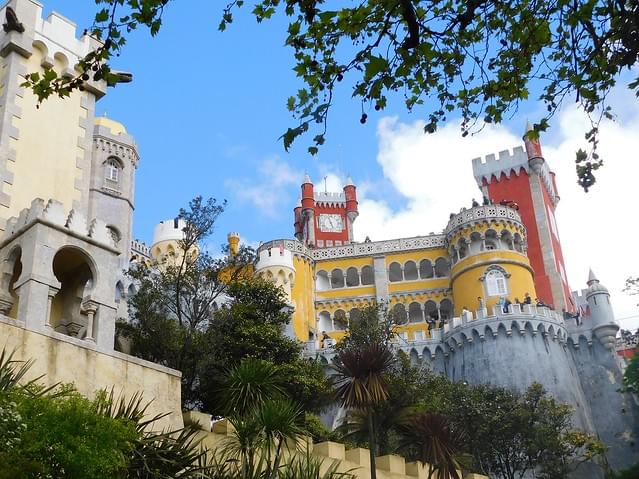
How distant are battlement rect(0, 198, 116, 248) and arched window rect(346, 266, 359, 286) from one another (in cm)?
4697

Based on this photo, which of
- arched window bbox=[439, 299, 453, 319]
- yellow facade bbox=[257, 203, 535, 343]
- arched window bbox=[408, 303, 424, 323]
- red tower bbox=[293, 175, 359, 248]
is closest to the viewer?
yellow facade bbox=[257, 203, 535, 343]

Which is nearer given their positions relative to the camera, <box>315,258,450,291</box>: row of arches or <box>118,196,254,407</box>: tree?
<box>118,196,254,407</box>: tree

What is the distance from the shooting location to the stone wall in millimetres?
15047

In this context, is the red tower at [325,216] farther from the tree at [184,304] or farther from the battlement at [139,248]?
the tree at [184,304]

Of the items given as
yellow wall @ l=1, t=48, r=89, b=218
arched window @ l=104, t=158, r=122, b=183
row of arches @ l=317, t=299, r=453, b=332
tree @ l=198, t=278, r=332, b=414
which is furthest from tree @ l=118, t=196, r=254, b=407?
row of arches @ l=317, t=299, r=453, b=332

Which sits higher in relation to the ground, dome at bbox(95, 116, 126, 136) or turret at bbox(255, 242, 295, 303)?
dome at bbox(95, 116, 126, 136)

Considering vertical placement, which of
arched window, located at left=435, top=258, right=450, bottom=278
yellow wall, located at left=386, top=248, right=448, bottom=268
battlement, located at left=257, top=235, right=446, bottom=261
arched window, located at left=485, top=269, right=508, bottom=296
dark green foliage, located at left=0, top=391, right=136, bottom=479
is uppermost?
battlement, located at left=257, top=235, right=446, bottom=261

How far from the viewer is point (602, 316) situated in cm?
5088

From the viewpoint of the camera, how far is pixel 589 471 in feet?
140

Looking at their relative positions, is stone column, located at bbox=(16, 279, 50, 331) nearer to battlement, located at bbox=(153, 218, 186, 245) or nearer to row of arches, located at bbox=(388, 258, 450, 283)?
battlement, located at bbox=(153, 218, 186, 245)

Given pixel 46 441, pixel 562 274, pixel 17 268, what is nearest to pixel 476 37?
pixel 46 441

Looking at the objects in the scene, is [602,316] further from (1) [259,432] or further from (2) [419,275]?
(1) [259,432]

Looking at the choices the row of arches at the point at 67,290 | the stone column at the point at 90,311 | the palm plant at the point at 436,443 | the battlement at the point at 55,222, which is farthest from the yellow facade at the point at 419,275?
the stone column at the point at 90,311

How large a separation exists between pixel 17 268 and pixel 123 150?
3046cm
